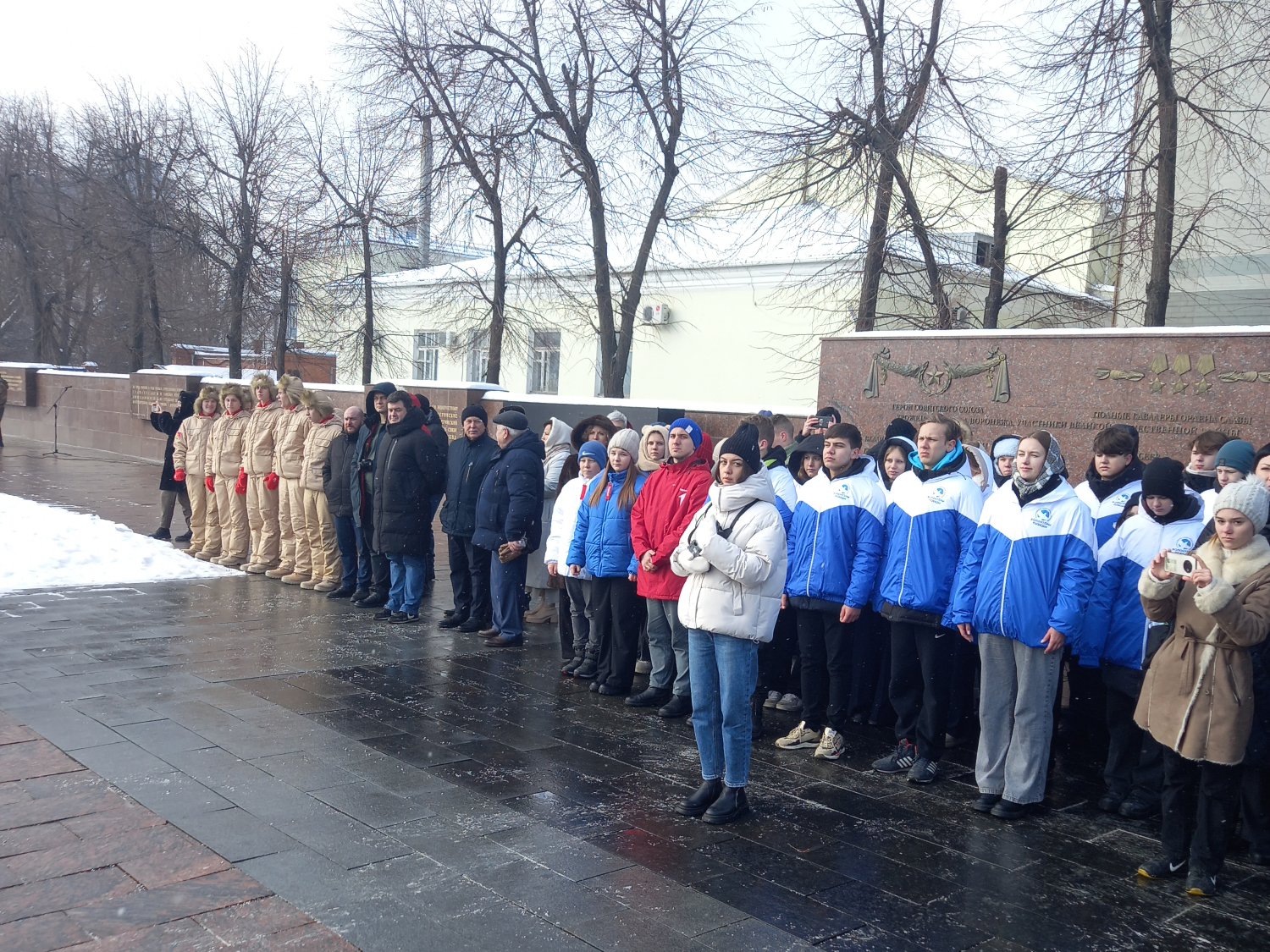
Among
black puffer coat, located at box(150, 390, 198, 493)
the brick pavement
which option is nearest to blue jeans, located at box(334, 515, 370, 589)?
black puffer coat, located at box(150, 390, 198, 493)

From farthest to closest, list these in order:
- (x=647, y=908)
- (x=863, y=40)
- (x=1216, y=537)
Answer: (x=863, y=40)
(x=1216, y=537)
(x=647, y=908)

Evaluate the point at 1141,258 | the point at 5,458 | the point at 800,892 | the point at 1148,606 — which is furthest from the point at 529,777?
the point at 5,458

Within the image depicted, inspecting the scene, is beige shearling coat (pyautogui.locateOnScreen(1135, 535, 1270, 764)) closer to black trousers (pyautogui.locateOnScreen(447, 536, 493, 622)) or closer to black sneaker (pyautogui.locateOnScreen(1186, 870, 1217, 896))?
black sneaker (pyautogui.locateOnScreen(1186, 870, 1217, 896))

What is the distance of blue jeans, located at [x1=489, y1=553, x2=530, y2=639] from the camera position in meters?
8.76

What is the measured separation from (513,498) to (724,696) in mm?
3901

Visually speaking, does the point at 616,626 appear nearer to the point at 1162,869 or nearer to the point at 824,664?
the point at 824,664

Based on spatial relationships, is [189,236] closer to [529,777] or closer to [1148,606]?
[529,777]

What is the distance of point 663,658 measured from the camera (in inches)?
281

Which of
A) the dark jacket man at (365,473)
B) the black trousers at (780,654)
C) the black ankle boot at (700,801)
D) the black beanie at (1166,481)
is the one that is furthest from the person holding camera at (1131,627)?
the dark jacket man at (365,473)

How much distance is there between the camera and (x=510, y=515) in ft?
28.0

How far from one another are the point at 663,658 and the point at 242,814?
3063mm

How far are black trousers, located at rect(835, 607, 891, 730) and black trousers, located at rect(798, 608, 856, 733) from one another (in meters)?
0.13

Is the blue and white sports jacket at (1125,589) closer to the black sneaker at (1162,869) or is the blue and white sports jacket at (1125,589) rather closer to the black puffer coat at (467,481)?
the black sneaker at (1162,869)

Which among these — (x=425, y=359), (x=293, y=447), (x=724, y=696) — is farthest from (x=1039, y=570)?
(x=425, y=359)
